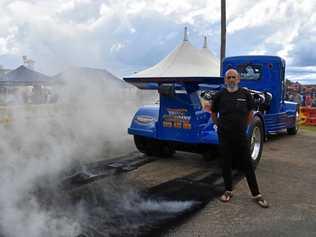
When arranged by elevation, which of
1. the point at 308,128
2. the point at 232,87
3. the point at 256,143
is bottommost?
the point at 308,128

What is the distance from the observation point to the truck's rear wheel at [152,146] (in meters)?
6.90

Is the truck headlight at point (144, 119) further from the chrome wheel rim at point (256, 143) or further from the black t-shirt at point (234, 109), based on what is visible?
the black t-shirt at point (234, 109)

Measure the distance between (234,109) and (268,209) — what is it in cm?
117

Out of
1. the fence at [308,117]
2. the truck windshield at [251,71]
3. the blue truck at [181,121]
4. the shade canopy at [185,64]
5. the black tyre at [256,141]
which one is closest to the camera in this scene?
the blue truck at [181,121]

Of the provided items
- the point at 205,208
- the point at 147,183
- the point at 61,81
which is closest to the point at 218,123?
the point at 205,208

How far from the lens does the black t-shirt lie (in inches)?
176

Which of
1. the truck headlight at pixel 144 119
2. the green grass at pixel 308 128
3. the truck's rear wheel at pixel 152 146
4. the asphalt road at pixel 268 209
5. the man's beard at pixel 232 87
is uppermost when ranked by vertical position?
the man's beard at pixel 232 87

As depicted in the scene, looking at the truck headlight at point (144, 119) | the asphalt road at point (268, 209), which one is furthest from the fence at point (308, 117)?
the truck headlight at point (144, 119)

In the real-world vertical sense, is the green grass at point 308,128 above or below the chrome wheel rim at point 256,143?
below

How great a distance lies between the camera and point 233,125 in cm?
449

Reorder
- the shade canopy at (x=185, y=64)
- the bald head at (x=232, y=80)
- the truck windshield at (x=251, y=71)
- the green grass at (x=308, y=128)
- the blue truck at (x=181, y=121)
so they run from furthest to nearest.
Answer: the shade canopy at (x=185, y=64) < the green grass at (x=308, y=128) < the truck windshield at (x=251, y=71) < the blue truck at (x=181, y=121) < the bald head at (x=232, y=80)

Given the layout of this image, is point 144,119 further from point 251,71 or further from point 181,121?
point 251,71

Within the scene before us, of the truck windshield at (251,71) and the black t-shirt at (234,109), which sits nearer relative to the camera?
the black t-shirt at (234,109)

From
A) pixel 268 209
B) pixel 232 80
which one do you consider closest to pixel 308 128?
pixel 268 209
